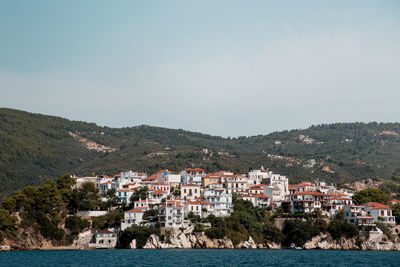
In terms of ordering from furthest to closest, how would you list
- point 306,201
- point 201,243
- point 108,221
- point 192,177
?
point 192,177, point 306,201, point 108,221, point 201,243

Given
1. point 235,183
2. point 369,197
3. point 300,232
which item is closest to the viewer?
point 300,232

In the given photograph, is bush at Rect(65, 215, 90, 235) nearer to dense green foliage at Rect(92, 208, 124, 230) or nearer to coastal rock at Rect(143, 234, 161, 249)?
dense green foliage at Rect(92, 208, 124, 230)

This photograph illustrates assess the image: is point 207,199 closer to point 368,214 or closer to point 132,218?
point 132,218

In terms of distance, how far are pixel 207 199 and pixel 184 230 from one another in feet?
29.3

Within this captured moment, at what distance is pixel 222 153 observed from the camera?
483 ft

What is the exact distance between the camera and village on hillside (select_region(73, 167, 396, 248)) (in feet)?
245

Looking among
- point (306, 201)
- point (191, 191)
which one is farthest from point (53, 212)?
point (306, 201)

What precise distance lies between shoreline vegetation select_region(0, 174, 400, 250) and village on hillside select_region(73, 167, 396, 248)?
1195mm

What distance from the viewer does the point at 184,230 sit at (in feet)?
237

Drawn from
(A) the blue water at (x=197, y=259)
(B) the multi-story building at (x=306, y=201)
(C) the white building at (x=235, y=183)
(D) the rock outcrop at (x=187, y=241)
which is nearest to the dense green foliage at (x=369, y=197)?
(B) the multi-story building at (x=306, y=201)

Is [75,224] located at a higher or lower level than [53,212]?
lower

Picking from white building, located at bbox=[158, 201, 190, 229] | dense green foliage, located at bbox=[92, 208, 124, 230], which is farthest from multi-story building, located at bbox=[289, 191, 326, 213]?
dense green foliage, located at bbox=[92, 208, 124, 230]

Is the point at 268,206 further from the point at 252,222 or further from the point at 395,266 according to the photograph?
the point at 395,266

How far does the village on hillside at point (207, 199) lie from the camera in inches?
2938
